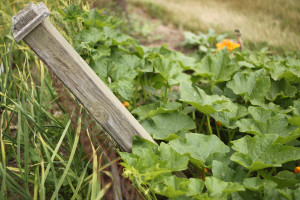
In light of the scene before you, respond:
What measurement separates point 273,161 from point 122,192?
0.72m

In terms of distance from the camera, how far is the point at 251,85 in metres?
1.85

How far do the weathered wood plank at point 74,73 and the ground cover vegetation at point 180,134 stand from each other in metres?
0.12

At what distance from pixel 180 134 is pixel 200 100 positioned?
0.22m

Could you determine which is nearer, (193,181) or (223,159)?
(193,181)

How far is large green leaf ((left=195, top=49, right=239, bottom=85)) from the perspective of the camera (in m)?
1.88

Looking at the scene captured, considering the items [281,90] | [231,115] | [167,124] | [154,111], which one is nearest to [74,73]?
[154,111]

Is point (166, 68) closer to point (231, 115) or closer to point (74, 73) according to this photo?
point (231, 115)

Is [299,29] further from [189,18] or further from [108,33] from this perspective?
[108,33]

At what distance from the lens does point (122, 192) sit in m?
1.38

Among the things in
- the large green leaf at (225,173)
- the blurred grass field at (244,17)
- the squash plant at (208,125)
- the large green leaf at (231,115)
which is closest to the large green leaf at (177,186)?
the squash plant at (208,125)

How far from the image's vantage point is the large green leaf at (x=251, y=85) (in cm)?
178

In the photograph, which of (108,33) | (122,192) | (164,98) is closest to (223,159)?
(122,192)

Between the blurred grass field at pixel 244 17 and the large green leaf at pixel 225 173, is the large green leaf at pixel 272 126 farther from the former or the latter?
the blurred grass field at pixel 244 17

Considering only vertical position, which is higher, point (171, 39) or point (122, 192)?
point (122, 192)
